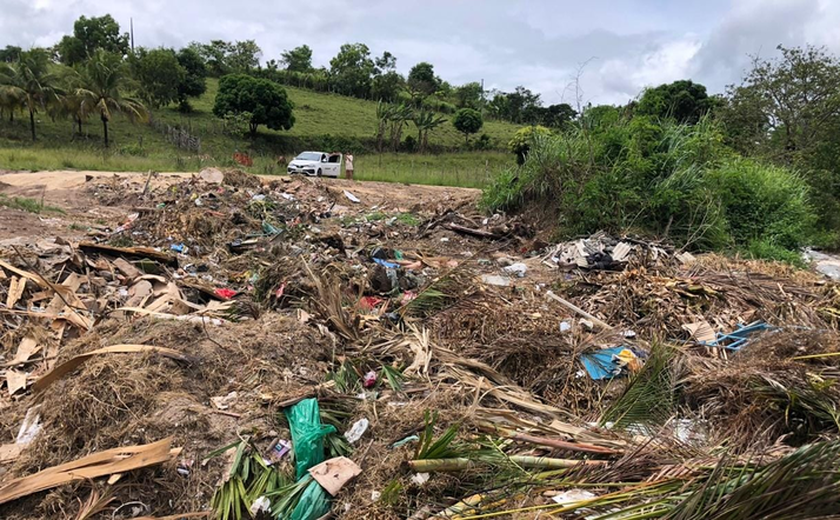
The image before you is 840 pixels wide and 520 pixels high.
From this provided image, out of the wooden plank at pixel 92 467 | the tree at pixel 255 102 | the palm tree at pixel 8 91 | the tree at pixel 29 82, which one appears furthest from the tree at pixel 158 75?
the wooden plank at pixel 92 467

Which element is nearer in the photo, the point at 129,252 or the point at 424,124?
the point at 129,252

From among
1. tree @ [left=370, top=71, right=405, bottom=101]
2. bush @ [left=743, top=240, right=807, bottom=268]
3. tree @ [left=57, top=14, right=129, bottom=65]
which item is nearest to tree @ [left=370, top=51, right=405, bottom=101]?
tree @ [left=370, top=71, right=405, bottom=101]

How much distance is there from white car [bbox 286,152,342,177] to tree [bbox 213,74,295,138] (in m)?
13.2

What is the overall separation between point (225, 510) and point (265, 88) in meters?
31.5

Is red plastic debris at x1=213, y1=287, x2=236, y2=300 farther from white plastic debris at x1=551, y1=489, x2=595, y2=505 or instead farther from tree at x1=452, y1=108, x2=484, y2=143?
tree at x1=452, y1=108, x2=484, y2=143

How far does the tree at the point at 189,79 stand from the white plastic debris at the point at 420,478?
36.1 metres

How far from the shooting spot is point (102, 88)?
22.6 metres

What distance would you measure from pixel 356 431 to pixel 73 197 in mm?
12290

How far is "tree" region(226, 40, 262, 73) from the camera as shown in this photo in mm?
46219

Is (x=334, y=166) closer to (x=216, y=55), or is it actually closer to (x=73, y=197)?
(x=73, y=197)

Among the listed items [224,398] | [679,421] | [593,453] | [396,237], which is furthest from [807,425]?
[396,237]

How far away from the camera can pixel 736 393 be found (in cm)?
307

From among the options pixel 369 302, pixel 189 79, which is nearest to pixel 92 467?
pixel 369 302

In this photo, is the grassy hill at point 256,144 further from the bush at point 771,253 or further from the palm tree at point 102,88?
the bush at point 771,253
